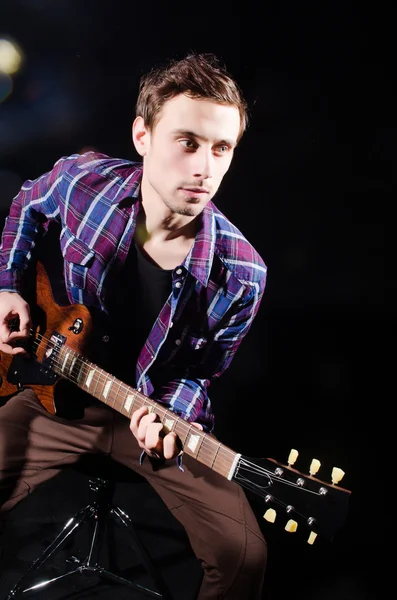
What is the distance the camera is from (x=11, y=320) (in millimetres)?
2020

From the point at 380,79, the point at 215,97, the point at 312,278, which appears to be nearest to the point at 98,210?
the point at 215,97

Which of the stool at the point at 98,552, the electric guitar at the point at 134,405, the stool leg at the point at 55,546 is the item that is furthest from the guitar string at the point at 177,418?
the stool leg at the point at 55,546

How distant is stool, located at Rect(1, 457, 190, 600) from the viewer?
6.58 ft

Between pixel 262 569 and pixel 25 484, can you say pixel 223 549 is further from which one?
pixel 25 484

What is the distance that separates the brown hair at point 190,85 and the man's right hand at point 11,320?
90 centimetres

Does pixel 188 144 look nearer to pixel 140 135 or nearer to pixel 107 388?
pixel 140 135

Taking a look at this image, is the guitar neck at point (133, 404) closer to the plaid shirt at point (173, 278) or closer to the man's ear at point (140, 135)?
the plaid shirt at point (173, 278)

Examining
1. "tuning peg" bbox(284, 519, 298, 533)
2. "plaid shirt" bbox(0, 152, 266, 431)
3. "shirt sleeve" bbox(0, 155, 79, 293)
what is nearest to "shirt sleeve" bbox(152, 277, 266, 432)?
"plaid shirt" bbox(0, 152, 266, 431)

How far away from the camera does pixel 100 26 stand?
2061 millimetres

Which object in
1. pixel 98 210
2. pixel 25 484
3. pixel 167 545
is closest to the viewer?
pixel 25 484

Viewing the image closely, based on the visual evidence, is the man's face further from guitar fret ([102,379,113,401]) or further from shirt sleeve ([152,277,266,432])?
guitar fret ([102,379,113,401])

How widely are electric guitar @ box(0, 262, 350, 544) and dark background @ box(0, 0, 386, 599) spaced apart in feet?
1.70

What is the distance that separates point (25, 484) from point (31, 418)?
0.84ft

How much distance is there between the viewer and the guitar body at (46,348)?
6.28ft
